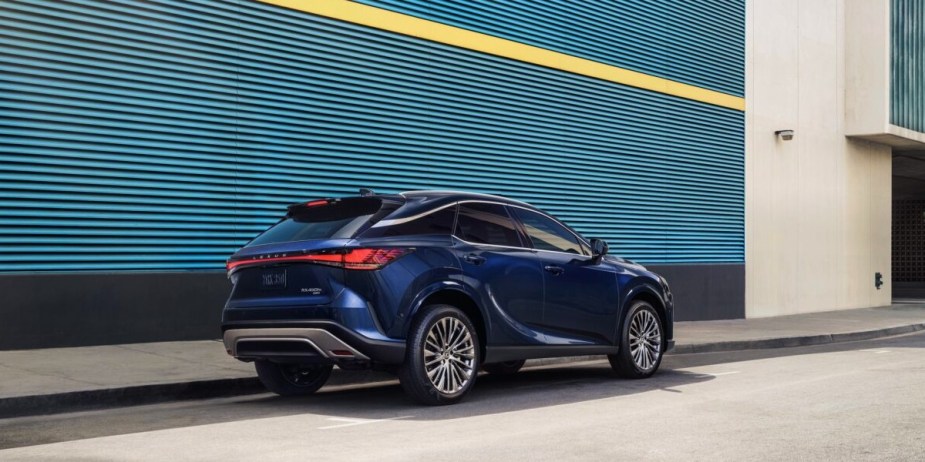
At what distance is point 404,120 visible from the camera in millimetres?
14078

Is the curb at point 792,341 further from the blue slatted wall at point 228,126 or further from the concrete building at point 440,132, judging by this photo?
the blue slatted wall at point 228,126

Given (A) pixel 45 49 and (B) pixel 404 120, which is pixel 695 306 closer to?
(B) pixel 404 120

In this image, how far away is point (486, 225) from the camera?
8.60 meters

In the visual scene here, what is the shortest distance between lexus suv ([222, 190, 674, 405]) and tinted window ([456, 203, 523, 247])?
0.01 m

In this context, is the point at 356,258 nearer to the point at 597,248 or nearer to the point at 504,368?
the point at 597,248

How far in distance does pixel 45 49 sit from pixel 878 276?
2237 centimetres

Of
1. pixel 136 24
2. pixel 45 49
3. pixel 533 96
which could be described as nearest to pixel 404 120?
pixel 533 96

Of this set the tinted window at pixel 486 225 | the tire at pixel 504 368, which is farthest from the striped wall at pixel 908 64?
the tinted window at pixel 486 225

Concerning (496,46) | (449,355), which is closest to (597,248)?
(449,355)

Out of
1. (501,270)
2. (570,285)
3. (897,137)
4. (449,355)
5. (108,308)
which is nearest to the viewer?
(449,355)

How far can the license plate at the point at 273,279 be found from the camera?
7.62 meters

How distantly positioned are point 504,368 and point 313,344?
3.53m

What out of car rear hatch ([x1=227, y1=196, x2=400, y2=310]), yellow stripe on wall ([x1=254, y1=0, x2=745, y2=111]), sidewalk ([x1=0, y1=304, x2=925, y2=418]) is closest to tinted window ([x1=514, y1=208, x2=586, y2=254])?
car rear hatch ([x1=227, y1=196, x2=400, y2=310])

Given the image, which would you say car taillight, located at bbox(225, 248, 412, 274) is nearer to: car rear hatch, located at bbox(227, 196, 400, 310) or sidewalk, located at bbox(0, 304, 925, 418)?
car rear hatch, located at bbox(227, 196, 400, 310)
